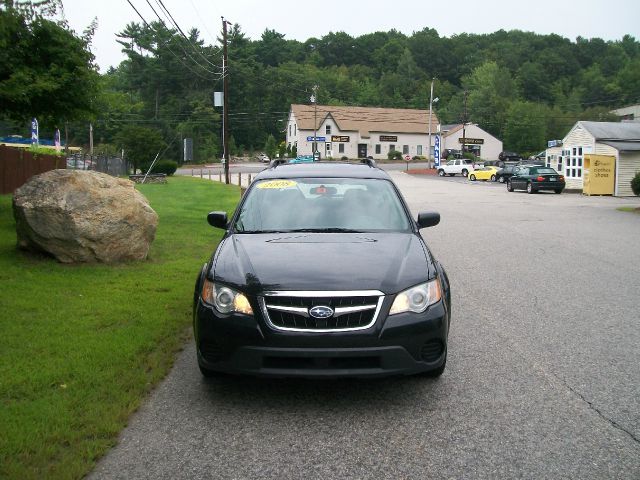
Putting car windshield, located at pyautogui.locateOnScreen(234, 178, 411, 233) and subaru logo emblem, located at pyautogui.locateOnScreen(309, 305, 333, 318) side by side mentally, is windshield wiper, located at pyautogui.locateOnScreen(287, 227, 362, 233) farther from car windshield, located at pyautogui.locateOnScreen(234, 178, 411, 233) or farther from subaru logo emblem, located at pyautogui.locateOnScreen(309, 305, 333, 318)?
subaru logo emblem, located at pyautogui.locateOnScreen(309, 305, 333, 318)

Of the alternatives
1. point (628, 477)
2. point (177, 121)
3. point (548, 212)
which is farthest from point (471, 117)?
point (628, 477)

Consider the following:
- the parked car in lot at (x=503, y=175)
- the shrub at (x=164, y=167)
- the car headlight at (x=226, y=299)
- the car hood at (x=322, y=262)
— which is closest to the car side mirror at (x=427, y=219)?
the car hood at (x=322, y=262)

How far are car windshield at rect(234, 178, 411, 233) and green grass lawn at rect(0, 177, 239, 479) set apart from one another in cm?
142

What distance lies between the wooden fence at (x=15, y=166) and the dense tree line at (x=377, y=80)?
56.0 meters

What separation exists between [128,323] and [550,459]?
4.28 metres

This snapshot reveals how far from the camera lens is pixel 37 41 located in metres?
11.8

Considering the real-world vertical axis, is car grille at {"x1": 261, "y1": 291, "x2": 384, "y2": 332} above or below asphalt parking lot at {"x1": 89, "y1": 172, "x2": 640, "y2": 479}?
above

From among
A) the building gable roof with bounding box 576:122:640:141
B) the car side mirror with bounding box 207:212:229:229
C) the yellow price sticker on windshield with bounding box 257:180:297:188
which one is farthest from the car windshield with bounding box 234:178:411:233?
the building gable roof with bounding box 576:122:640:141

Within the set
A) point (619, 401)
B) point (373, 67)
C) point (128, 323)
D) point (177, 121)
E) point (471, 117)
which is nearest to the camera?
point (619, 401)

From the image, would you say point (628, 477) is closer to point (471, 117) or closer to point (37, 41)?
point (37, 41)

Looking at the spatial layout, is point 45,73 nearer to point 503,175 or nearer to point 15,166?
point 15,166

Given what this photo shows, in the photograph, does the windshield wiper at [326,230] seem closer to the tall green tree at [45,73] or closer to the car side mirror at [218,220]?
the car side mirror at [218,220]

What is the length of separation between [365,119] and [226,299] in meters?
94.4

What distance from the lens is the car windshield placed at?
5.50m
